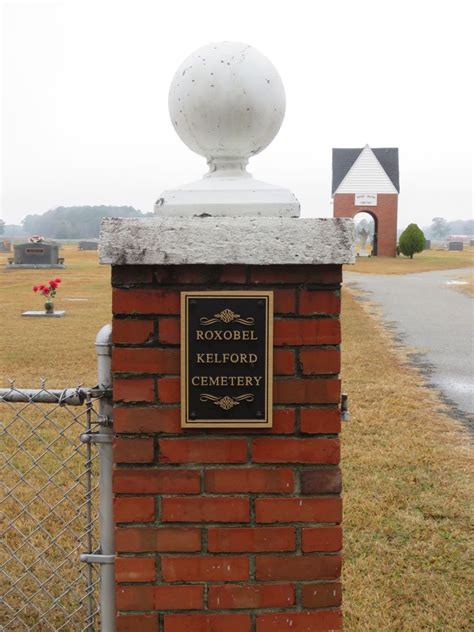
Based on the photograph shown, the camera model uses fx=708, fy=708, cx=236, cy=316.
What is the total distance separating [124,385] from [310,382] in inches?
21.9

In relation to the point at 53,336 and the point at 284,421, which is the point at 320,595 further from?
the point at 53,336

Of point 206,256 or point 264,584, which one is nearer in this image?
point 206,256

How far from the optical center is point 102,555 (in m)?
2.33

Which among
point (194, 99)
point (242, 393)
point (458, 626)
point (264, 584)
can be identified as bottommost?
point (458, 626)

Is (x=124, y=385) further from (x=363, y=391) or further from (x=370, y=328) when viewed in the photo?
(x=370, y=328)

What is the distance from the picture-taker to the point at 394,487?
4922 mm

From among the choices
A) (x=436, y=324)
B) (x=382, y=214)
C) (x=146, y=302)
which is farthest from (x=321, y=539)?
(x=382, y=214)

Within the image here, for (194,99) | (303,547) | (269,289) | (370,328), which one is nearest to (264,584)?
(303,547)

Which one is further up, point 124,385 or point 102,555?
point 124,385

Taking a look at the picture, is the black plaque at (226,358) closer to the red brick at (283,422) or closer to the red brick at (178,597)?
the red brick at (283,422)

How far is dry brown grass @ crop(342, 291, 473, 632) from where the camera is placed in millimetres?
3465

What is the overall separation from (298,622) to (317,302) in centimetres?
100

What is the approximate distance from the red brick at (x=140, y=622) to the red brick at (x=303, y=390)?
784mm

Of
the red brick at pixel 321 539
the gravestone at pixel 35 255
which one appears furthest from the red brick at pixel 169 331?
the gravestone at pixel 35 255
